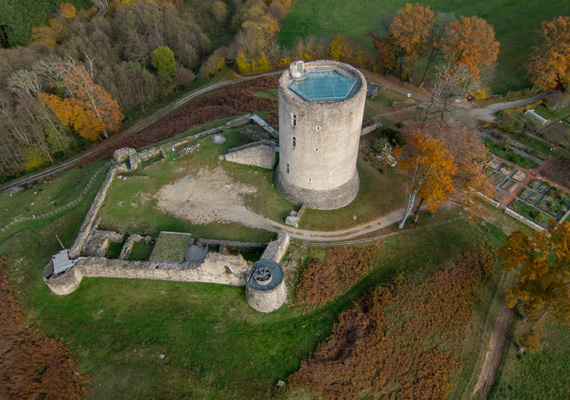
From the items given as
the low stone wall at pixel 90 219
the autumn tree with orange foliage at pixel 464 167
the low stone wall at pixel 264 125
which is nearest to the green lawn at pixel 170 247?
the low stone wall at pixel 90 219

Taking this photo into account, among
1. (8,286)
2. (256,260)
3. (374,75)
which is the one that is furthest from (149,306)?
(374,75)

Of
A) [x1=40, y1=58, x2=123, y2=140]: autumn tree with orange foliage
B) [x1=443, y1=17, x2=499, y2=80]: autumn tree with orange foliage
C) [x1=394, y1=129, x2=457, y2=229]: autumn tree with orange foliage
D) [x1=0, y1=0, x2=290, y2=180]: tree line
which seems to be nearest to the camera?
[x1=394, y1=129, x2=457, y2=229]: autumn tree with orange foliage

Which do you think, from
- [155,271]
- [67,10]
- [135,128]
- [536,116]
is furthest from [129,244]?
[67,10]

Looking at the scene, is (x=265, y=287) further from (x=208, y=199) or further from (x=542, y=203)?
(x=542, y=203)

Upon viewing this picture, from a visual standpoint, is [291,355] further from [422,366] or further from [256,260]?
[422,366]

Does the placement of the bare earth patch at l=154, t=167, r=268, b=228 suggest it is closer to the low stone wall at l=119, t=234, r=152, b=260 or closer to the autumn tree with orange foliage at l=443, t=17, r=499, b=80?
the low stone wall at l=119, t=234, r=152, b=260

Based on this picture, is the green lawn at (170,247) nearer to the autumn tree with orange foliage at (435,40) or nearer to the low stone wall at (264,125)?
the low stone wall at (264,125)

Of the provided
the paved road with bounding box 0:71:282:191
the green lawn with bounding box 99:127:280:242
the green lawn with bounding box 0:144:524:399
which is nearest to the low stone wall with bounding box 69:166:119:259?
the green lawn with bounding box 99:127:280:242
